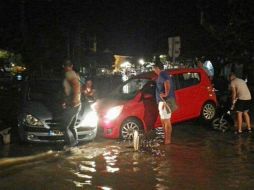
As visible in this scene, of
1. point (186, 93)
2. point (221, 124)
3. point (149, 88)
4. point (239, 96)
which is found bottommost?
point (221, 124)

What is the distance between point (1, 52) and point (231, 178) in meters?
29.3

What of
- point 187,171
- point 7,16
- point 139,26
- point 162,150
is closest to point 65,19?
point 7,16

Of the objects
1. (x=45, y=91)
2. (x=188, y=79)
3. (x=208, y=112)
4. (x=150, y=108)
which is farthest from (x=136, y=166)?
(x=208, y=112)

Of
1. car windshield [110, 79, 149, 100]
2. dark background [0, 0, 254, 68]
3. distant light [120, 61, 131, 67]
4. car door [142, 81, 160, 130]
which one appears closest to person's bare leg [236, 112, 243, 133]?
car door [142, 81, 160, 130]

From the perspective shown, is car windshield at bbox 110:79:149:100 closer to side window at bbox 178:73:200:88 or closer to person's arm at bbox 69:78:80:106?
side window at bbox 178:73:200:88

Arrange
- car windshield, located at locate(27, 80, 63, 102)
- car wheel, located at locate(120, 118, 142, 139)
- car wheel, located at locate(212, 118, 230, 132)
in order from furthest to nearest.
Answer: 1. car wheel, located at locate(212, 118, 230, 132)
2. car wheel, located at locate(120, 118, 142, 139)
3. car windshield, located at locate(27, 80, 63, 102)

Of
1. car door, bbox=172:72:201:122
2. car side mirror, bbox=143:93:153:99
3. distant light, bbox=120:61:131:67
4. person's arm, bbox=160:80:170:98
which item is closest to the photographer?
person's arm, bbox=160:80:170:98

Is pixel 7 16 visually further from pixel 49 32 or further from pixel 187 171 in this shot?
pixel 187 171

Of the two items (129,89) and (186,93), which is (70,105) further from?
(186,93)

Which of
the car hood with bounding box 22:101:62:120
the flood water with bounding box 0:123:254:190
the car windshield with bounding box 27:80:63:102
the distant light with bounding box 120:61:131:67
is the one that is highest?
the distant light with bounding box 120:61:131:67

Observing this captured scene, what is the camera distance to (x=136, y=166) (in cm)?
969

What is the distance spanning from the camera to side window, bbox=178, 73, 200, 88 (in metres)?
14.3

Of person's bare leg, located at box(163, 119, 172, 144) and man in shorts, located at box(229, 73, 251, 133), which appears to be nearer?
person's bare leg, located at box(163, 119, 172, 144)

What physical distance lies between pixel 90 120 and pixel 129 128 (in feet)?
4.37
